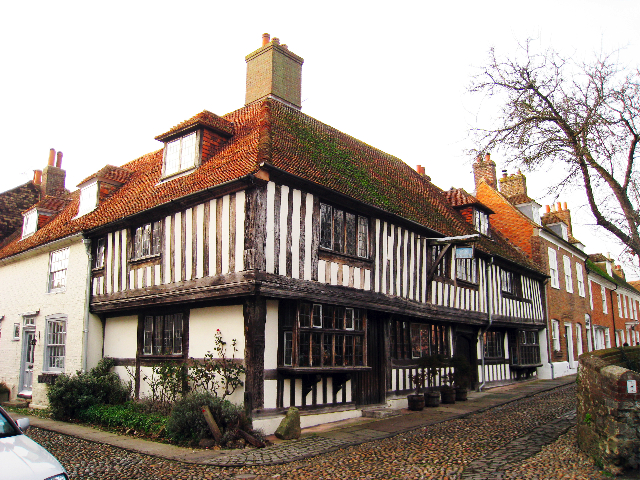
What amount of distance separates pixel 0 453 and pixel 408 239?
9.94m

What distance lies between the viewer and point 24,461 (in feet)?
14.0

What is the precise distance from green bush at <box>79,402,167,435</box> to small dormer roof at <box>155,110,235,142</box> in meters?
6.15

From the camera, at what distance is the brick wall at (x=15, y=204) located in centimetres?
1964

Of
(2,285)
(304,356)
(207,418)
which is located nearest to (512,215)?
(304,356)

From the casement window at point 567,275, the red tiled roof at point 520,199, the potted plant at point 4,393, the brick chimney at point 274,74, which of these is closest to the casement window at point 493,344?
the red tiled roof at point 520,199

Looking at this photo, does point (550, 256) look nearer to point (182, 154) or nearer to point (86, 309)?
point (182, 154)

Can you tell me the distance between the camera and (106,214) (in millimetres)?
12734

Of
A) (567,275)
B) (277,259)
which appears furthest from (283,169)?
(567,275)

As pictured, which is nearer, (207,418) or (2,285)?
(207,418)

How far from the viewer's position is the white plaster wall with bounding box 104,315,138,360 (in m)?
11.9

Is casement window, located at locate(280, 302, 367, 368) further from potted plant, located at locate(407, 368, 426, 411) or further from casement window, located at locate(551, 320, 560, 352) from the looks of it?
casement window, located at locate(551, 320, 560, 352)

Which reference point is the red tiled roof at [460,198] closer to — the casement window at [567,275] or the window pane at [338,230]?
the casement window at [567,275]

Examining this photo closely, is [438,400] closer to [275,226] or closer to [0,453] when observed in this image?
[275,226]

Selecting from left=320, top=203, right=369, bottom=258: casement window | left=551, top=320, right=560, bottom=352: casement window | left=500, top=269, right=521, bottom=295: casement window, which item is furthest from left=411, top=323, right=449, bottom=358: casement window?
left=551, top=320, right=560, bottom=352: casement window
